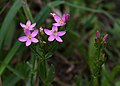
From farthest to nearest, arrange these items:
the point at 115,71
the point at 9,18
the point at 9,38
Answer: the point at 9,38, the point at 115,71, the point at 9,18

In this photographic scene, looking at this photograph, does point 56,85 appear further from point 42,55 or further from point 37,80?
point 42,55

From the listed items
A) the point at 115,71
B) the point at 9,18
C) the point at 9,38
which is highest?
the point at 9,18

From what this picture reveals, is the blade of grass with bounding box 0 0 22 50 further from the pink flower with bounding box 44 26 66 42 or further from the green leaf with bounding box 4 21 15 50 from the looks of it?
the pink flower with bounding box 44 26 66 42

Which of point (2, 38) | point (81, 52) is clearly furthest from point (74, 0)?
point (2, 38)

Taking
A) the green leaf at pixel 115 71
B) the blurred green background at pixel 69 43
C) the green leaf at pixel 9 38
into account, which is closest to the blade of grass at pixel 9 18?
the blurred green background at pixel 69 43

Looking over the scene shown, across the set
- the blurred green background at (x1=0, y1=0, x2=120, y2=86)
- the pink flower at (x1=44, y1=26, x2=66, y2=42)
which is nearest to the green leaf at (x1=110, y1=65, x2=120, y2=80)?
the blurred green background at (x1=0, y1=0, x2=120, y2=86)

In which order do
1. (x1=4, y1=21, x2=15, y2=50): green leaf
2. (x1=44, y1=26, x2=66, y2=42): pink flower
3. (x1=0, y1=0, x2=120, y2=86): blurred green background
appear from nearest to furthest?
(x1=44, y1=26, x2=66, y2=42): pink flower, (x1=0, y1=0, x2=120, y2=86): blurred green background, (x1=4, y1=21, x2=15, y2=50): green leaf

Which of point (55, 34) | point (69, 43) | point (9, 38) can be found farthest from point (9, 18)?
point (69, 43)

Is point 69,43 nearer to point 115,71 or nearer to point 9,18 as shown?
point 115,71
